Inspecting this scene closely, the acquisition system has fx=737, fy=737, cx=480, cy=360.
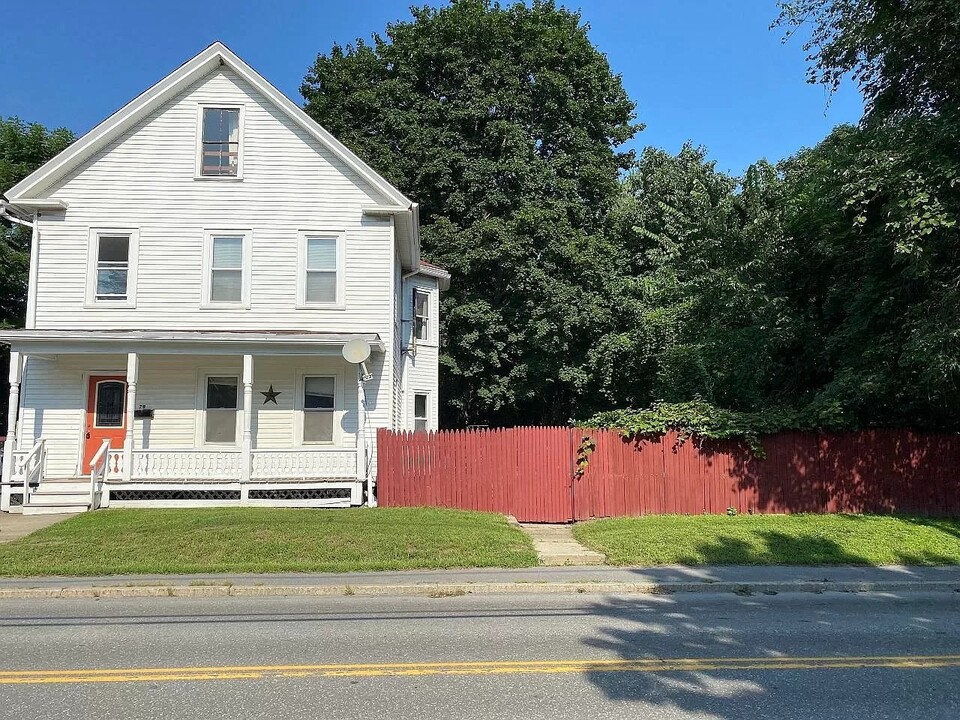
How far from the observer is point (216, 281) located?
17031 mm

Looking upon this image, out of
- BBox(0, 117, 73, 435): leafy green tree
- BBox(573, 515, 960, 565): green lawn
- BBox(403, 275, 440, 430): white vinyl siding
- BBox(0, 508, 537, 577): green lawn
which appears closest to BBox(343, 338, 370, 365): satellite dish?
BBox(0, 508, 537, 577): green lawn

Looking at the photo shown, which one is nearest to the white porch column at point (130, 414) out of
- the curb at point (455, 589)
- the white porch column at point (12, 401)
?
the white porch column at point (12, 401)

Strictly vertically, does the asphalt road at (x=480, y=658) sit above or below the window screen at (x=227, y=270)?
below

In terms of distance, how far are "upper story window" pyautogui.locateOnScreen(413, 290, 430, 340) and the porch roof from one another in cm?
592

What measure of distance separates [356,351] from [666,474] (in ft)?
23.0

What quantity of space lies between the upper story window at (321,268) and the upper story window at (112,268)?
3.76m

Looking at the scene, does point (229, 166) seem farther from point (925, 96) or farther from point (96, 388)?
point (925, 96)

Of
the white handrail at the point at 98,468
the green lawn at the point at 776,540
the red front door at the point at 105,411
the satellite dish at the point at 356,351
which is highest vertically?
the satellite dish at the point at 356,351

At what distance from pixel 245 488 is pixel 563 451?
6665mm

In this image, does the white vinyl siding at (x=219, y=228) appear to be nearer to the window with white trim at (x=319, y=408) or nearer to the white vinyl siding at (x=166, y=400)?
the white vinyl siding at (x=166, y=400)

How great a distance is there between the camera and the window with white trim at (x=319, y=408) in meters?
17.0

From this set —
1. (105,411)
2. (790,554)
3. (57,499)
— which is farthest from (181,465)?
(790,554)

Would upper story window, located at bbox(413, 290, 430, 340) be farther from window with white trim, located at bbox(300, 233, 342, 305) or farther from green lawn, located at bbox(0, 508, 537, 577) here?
green lawn, located at bbox(0, 508, 537, 577)

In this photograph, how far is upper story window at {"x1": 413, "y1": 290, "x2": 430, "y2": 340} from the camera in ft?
71.8
